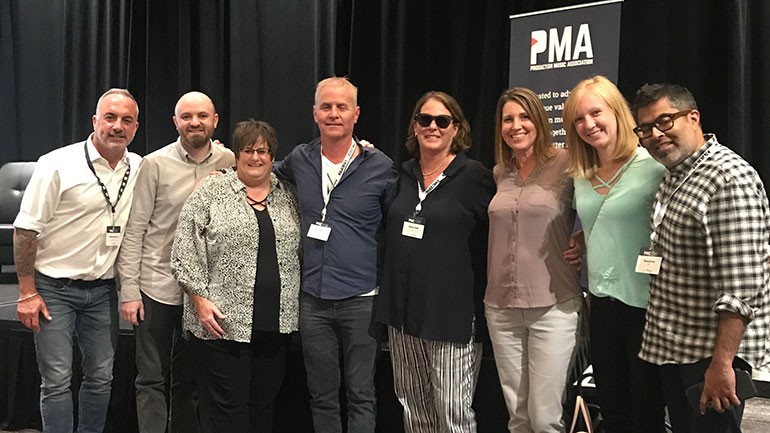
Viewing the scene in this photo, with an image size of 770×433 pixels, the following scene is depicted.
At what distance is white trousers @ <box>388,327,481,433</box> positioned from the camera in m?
2.23

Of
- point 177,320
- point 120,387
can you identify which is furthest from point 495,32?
point 120,387

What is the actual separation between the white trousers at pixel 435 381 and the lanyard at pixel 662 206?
2.47ft

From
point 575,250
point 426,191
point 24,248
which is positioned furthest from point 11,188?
point 575,250

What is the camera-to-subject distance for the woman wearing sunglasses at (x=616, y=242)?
1960 mm

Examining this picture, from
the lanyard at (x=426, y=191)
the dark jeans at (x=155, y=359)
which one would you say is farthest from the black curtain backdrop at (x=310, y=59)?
the dark jeans at (x=155, y=359)

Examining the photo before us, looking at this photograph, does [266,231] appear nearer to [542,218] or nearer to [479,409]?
[542,218]

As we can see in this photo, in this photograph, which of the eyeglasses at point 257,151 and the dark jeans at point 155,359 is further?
the dark jeans at point 155,359

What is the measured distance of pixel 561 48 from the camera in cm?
388

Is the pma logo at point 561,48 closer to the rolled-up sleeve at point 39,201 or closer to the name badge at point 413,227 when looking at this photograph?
the name badge at point 413,227

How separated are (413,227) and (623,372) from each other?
2.75 ft

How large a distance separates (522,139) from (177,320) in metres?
1.65

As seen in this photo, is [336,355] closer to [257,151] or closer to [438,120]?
[257,151]

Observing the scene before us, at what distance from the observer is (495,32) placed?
14.7 feet

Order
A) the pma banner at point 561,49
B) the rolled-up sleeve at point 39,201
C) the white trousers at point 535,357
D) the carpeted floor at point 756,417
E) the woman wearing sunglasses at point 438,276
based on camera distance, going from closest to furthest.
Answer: the white trousers at point 535,357
the woman wearing sunglasses at point 438,276
the rolled-up sleeve at point 39,201
the carpeted floor at point 756,417
the pma banner at point 561,49
